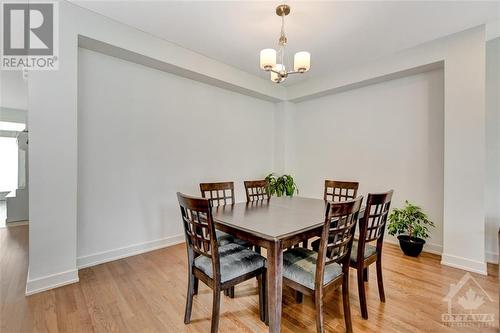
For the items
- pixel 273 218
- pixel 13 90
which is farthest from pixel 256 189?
pixel 13 90

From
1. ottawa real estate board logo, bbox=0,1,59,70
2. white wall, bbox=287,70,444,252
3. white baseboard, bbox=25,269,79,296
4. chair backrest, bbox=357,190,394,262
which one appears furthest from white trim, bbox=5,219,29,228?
chair backrest, bbox=357,190,394,262

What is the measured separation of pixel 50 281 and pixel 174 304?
1.27 metres

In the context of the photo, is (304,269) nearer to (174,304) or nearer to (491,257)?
(174,304)

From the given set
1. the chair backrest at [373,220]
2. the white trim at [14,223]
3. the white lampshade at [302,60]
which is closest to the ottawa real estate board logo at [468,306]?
the chair backrest at [373,220]

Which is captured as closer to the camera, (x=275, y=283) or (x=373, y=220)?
(x=275, y=283)

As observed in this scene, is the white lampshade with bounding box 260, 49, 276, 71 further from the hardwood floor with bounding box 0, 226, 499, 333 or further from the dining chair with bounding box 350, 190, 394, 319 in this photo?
the hardwood floor with bounding box 0, 226, 499, 333

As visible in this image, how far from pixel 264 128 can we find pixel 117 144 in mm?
2784

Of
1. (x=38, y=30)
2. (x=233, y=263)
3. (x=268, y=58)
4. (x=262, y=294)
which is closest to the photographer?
(x=233, y=263)

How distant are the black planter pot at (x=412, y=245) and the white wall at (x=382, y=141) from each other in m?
0.40

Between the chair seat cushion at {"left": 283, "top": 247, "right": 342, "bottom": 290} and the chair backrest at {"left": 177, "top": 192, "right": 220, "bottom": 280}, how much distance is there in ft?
1.67

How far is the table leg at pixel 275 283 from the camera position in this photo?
138 cm

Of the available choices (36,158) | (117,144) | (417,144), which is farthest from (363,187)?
(36,158)

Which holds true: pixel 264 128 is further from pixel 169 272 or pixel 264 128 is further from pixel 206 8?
pixel 169 272

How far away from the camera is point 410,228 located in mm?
3072
